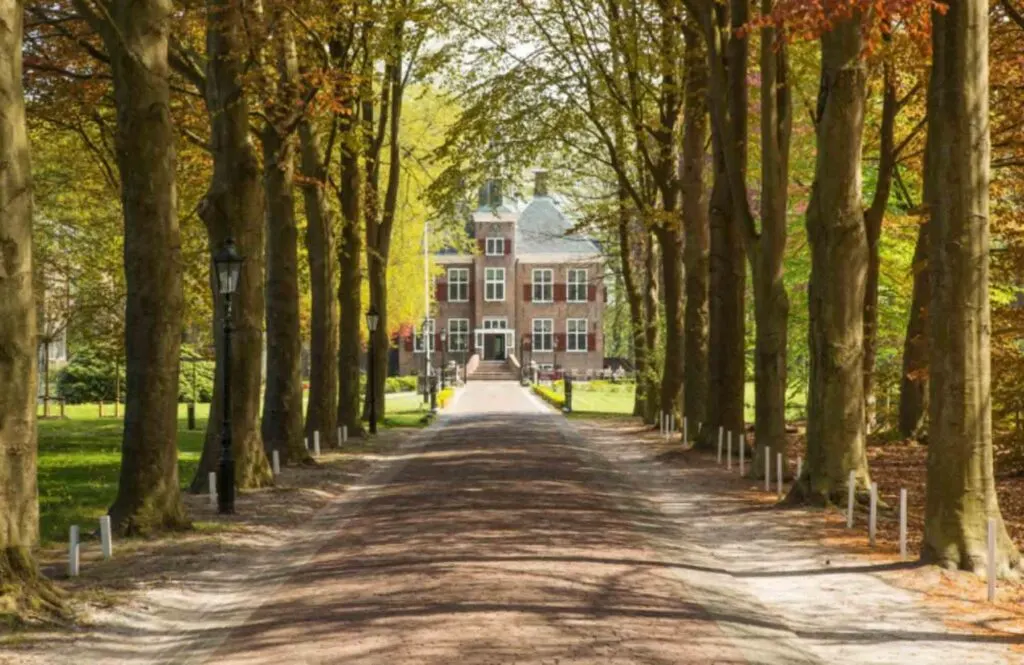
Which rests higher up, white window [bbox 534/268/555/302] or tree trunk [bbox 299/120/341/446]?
white window [bbox 534/268/555/302]

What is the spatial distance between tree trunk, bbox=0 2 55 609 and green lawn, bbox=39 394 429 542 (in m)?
4.78

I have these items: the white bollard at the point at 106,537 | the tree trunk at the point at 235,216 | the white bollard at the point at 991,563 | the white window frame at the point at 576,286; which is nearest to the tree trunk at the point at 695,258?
the tree trunk at the point at 235,216

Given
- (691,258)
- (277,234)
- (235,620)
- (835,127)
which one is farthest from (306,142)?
(235,620)

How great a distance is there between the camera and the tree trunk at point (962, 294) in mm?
12922

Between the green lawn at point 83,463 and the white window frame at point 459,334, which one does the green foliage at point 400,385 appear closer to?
the white window frame at point 459,334

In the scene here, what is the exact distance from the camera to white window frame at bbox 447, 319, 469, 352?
333 feet

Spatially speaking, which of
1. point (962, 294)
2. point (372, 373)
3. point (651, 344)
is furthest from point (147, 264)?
point (651, 344)

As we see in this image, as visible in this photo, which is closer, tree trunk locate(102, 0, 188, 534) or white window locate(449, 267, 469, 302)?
tree trunk locate(102, 0, 188, 534)

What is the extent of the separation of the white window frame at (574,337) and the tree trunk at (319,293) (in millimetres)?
68967

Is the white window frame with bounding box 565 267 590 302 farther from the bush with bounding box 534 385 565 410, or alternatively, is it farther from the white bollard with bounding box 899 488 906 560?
the white bollard with bounding box 899 488 906 560

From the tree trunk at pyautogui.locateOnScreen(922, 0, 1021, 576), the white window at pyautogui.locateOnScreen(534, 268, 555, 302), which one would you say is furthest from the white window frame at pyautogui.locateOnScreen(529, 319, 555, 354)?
the tree trunk at pyautogui.locateOnScreen(922, 0, 1021, 576)

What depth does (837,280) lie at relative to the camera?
18.1m

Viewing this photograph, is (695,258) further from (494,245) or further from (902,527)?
(494,245)

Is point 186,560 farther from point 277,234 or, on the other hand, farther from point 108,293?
point 108,293
